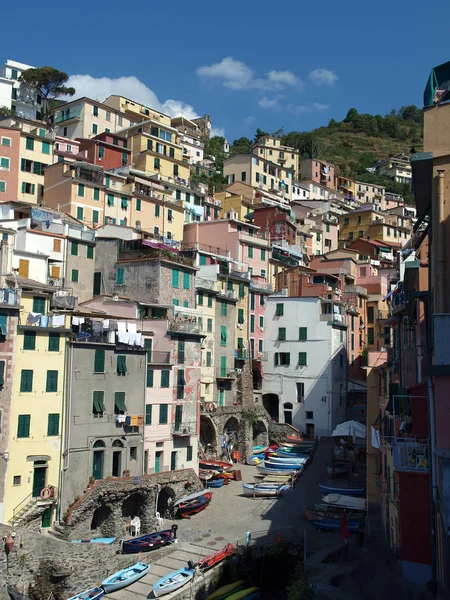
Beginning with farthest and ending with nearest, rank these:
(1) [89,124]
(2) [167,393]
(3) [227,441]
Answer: (1) [89,124], (3) [227,441], (2) [167,393]

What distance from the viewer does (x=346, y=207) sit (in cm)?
12600

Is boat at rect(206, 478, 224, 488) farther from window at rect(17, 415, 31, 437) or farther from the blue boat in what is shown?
window at rect(17, 415, 31, 437)

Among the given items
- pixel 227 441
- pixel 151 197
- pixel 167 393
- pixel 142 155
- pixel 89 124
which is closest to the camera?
pixel 167 393

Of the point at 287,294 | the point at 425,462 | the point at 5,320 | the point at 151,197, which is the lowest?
the point at 425,462

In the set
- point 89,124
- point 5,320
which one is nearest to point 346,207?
point 89,124

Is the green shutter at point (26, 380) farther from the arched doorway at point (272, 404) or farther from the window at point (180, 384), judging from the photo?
the arched doorway at point (272, 404)

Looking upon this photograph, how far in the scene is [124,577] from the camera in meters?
A: 34.8

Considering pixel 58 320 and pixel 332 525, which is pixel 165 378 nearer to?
pixel 58 320

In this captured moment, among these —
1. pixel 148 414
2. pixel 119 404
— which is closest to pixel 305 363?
pixel 148 414

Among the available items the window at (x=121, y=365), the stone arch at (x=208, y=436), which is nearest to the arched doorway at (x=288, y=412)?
the stone arch at (x=208, y=436)

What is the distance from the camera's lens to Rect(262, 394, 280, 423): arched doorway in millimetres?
70056

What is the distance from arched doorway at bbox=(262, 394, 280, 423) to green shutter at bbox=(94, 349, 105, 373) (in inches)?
1136

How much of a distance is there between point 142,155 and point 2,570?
59.3 m

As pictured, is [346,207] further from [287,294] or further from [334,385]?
[334,385]
